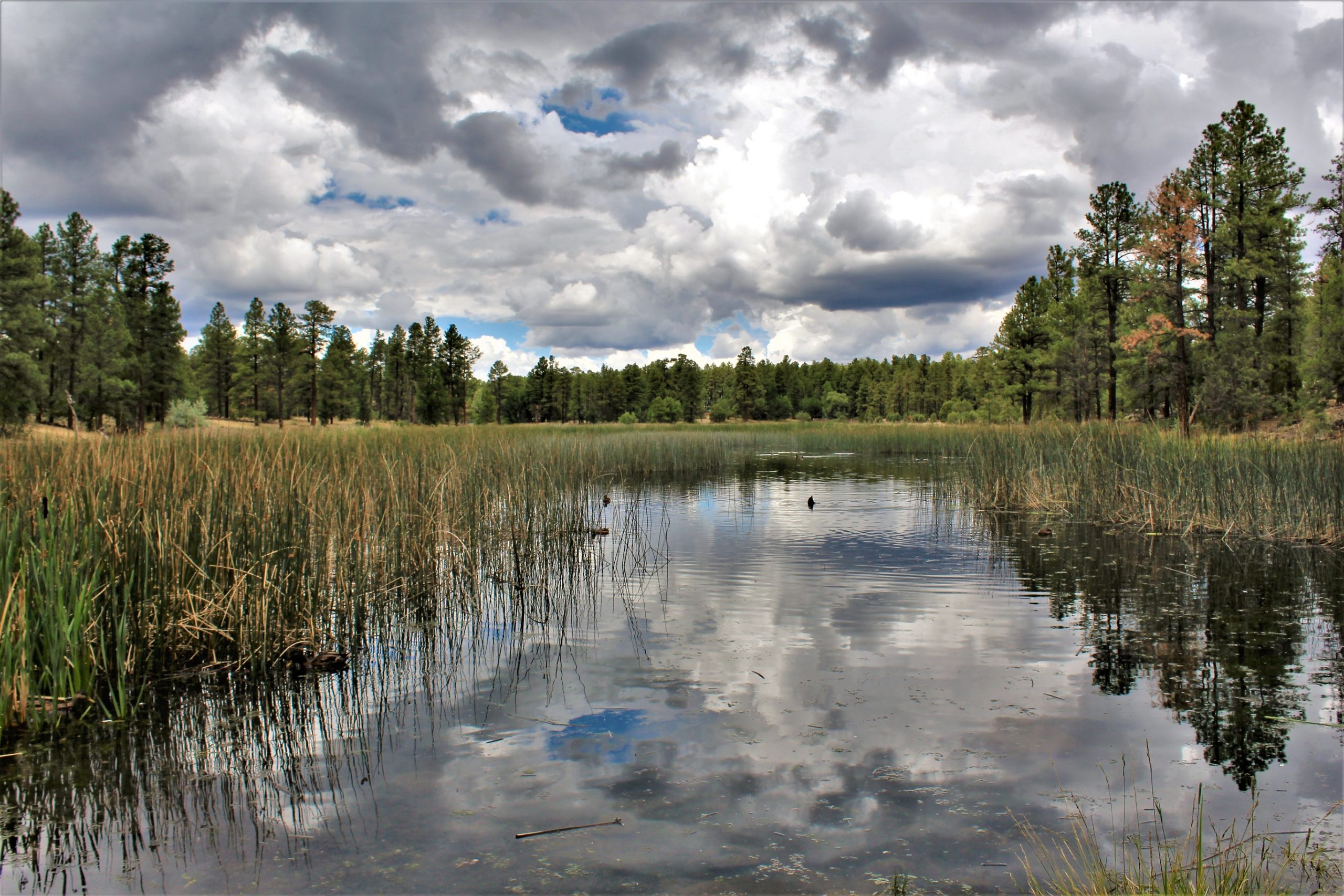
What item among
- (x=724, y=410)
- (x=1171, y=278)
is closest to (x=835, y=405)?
(x=724, y=410)

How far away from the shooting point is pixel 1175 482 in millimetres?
12016

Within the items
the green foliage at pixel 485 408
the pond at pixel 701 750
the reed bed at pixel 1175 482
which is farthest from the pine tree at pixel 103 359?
the green foliage at pixel 485 408

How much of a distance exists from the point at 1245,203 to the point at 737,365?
61130mm

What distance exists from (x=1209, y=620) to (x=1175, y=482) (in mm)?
6570

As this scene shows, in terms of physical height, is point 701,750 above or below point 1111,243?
below

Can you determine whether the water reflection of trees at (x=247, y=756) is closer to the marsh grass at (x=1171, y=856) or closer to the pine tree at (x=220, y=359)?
the marsh grass at (x=1171, y=856)

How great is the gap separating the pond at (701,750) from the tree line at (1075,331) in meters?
5.65

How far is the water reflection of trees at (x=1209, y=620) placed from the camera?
4.53m

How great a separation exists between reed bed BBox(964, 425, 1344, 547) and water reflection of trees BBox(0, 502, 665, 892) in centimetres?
1095

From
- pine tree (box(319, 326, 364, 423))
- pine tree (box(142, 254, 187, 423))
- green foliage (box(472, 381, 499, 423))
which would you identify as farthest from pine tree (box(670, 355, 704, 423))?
pine tree (box(142, 254, 187, 423))

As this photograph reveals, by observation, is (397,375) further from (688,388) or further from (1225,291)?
(1225,291)

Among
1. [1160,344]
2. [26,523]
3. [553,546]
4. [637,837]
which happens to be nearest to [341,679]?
[26,523]

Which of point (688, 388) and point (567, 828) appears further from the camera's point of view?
point (688, 388)

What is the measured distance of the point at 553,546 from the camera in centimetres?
969
